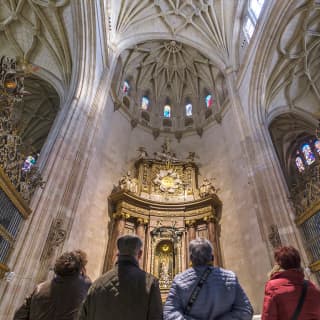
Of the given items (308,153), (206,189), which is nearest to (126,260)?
(206,189)

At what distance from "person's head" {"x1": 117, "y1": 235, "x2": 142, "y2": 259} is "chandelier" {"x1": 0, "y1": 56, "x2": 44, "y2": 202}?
18.1 feet

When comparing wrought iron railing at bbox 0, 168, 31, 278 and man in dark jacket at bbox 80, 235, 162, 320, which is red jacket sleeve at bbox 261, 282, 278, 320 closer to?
man in dark jacket at bbox 80, 235, 162, 320

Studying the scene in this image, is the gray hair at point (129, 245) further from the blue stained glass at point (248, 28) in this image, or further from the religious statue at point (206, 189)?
the blue stained glass at point (248, 28)

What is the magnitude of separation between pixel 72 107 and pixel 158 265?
8.18 metres

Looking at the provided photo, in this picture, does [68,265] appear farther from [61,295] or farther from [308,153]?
[308,153]

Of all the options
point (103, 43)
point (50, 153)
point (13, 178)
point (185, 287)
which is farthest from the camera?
point (103, 43)

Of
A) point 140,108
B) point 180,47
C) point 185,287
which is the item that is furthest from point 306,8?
point 185,287

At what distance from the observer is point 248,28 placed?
15.2 metres

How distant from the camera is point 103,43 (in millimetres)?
13586

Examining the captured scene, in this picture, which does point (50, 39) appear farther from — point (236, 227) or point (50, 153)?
point (236, 227)

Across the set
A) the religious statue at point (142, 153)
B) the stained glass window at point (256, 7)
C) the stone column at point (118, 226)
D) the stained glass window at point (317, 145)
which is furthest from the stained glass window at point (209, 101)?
the stone column at point (118, 226)

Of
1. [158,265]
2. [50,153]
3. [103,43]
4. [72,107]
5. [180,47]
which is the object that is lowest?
[158,265]

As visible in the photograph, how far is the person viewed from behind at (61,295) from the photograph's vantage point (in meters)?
2.27

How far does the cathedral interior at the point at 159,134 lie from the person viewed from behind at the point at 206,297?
229 inches
